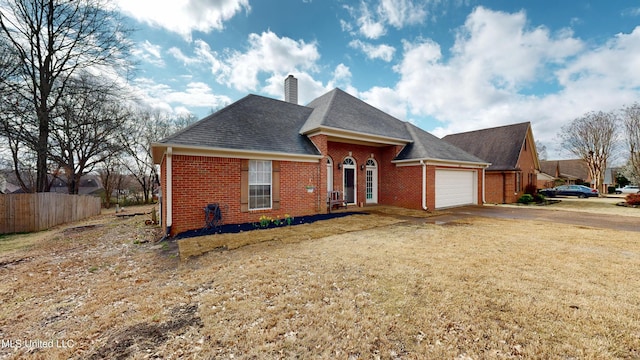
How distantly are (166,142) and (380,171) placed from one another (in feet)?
35.5

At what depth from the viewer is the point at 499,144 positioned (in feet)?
64.6

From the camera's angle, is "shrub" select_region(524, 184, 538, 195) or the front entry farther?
"shrub" select_region(524, 184, 538, 195)

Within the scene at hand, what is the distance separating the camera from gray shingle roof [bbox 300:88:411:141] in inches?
430

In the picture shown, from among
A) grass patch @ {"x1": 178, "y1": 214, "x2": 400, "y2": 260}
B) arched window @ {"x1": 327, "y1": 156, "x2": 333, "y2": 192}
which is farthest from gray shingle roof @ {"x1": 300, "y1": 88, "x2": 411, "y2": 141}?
grass patch @ {"x1": 178, "y1": 214, "x2": 400, "y2": 260}

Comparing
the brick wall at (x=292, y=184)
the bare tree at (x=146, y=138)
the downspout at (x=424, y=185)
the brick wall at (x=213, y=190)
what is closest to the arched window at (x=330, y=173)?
the brick wall at (x=292, y=184)

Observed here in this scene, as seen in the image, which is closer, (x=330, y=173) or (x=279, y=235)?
(x=279, y=235)

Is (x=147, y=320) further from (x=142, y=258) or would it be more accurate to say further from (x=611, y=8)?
(x=611, y=8)

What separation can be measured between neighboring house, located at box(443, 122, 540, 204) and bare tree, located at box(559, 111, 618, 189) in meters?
12.4

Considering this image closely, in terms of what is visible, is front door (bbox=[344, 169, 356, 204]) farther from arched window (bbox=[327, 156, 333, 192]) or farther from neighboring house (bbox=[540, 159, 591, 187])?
neighboring house (bbox=[540, 159, 591, 187])

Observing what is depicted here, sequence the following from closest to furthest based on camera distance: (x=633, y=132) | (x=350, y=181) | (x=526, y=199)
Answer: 1. (x=350, y=181)
2. (x=526, y=199)
3. (x=633, y=132)

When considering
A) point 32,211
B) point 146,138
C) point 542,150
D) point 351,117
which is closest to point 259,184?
point 351,117

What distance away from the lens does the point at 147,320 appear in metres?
2.81

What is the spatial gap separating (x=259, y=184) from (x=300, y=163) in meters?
2.00

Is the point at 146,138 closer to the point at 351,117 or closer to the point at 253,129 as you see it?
the point at 253,129
